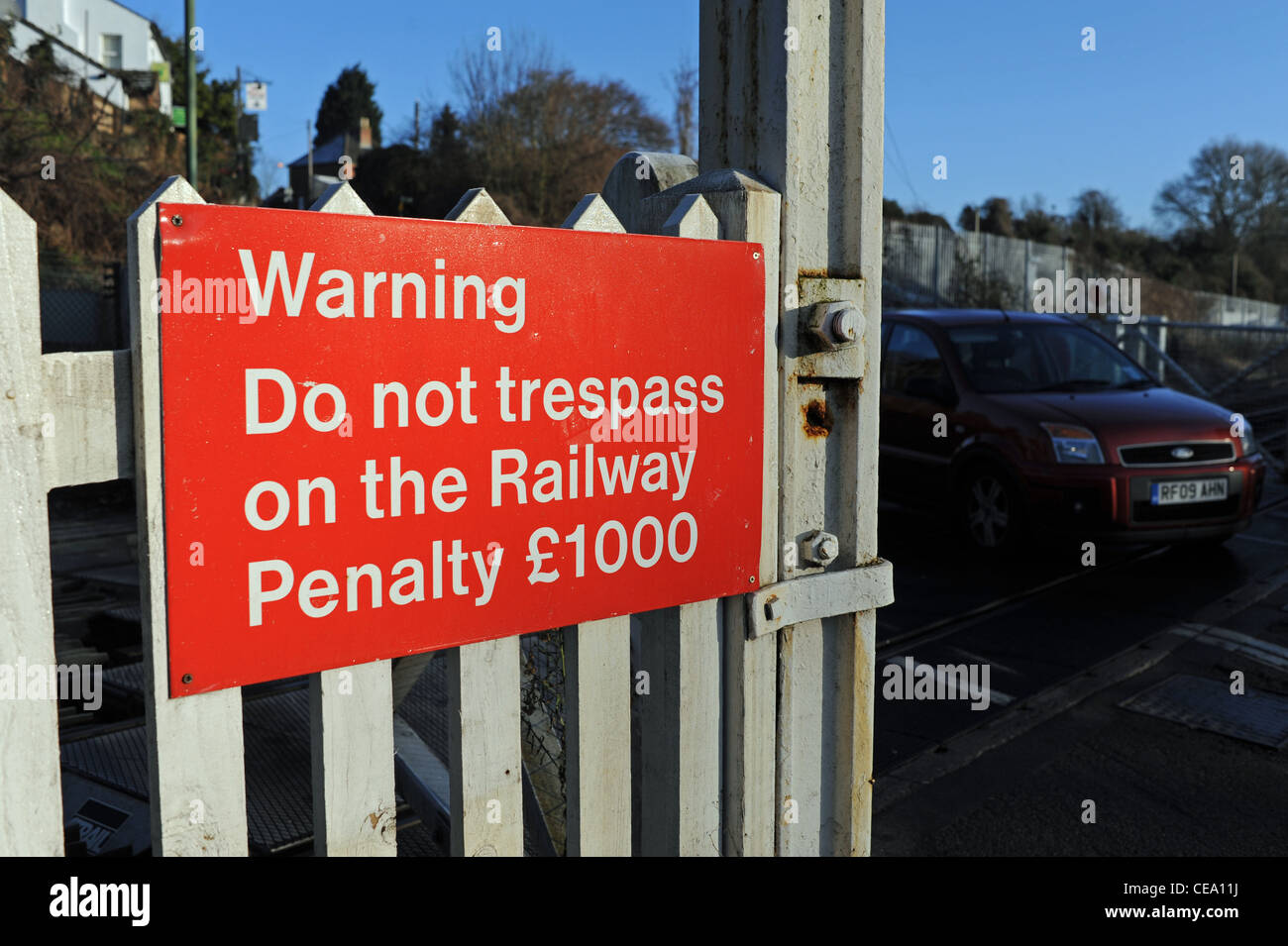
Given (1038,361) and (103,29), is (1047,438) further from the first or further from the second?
(103,29)

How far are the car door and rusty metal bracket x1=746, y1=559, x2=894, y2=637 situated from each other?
5698 millimetres

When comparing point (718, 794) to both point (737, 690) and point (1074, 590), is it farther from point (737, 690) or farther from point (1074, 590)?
point (1074, 590)

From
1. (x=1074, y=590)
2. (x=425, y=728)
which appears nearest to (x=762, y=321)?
(x=425, y=728)

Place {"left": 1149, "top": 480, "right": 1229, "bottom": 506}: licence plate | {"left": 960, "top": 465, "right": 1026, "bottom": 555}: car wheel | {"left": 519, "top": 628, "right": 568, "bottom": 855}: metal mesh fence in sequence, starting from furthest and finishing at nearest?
{"left": 960, "top": 465, "right": 1026, "bottom": 555}: car wheel, {"left": 1149, "top": 480, "right": 1229, "bottom": 506}: licence plate, {"left": 519, "top": 628, "right": 568, "bottom": 855}: metal mesh fence

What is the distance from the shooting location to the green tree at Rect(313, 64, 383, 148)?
5966 cm

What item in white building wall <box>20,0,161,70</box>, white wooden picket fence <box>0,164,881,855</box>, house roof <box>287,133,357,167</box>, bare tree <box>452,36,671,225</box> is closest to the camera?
white wooden picket fence <box>0,164,881,855</box>

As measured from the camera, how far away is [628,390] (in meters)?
1.98

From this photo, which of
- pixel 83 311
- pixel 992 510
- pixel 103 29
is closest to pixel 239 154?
pixel 103 29

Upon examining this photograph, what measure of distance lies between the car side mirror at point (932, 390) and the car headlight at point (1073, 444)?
33.0 inches

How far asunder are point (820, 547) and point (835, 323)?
0.45 meters

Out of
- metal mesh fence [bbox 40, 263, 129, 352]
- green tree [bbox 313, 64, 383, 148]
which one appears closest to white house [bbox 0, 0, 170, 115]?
green tree [bbox 313, 64, 383, 148]

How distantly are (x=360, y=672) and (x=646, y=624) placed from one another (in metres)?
0.64

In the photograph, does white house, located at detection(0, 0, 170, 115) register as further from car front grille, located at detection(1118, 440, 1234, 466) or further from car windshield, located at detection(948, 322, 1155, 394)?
car front grille, located at detection(1118, 440, 1234, 466)

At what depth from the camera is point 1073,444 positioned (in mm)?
7195
